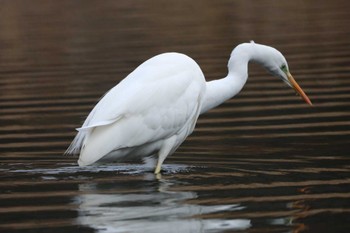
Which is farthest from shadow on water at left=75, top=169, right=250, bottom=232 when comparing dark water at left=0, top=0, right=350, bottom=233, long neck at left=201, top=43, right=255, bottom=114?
long neck at left=201, top=43, right=255, bottom=114

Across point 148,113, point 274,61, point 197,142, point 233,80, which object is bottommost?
point 197,142

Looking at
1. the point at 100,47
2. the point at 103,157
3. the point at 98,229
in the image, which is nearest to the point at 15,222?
the point at 98,229

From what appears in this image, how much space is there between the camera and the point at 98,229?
754cm

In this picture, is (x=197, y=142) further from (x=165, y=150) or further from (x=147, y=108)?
(x=147, y=108)

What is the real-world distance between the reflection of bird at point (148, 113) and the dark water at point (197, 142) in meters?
0.25

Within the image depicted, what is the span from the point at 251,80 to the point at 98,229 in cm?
822

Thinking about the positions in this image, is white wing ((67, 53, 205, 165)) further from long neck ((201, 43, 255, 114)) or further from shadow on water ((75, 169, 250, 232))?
shadow on water ((75, 169, 250, 232))

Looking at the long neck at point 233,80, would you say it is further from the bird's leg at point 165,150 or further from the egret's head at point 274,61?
the bird's leg at point 165,150

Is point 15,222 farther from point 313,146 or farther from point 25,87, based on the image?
point 25,87

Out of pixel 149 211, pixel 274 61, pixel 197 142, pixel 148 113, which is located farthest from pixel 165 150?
pixel 149 211

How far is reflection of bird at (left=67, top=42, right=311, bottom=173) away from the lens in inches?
369

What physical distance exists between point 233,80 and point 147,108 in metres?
1.04

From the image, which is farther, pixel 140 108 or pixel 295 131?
pixel 295 131

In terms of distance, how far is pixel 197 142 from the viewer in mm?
11414
